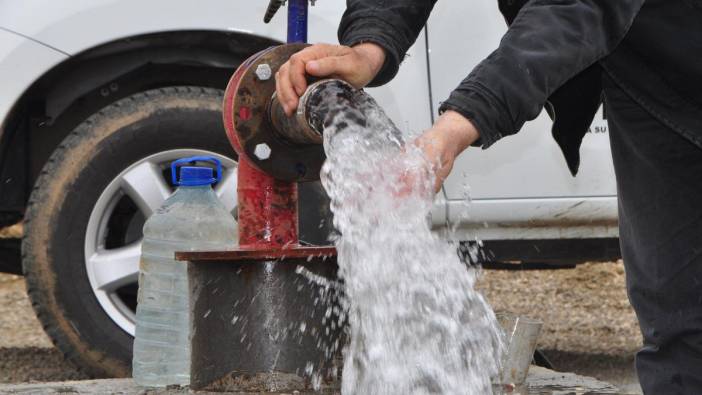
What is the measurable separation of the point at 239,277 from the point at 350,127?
522 mm

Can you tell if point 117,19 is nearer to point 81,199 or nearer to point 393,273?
point 81,199

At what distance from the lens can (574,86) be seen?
2.40 m

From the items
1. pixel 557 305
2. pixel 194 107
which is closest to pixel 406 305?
pixel 194 107

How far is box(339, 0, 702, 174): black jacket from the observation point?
174 cm

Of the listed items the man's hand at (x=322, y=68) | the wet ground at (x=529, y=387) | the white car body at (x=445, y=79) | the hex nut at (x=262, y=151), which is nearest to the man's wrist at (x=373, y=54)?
the man's hand at (x=322, y=68)

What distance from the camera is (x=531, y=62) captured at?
1754 mm

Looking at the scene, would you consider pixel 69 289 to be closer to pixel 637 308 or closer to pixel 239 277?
pixel 239 277

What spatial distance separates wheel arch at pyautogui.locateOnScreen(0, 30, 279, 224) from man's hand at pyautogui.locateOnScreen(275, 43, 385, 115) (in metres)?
1.91

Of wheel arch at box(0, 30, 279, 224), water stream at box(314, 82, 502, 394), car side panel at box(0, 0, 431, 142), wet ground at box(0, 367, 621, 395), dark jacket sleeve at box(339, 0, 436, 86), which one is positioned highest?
car side panel at box(0, 0, 431, 142)

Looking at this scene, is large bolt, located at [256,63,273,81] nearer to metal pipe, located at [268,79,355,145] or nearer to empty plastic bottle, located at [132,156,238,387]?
metal pipe, located at [268,79,355,145]

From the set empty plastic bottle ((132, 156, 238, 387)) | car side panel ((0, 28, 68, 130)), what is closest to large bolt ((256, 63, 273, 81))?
empty plastic bottle ((132, 156, 238, 387))

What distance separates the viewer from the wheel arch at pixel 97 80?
415cm

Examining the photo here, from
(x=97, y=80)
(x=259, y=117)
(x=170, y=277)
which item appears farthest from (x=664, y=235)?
(x=97, y=80)

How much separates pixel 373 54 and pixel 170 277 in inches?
51.7
